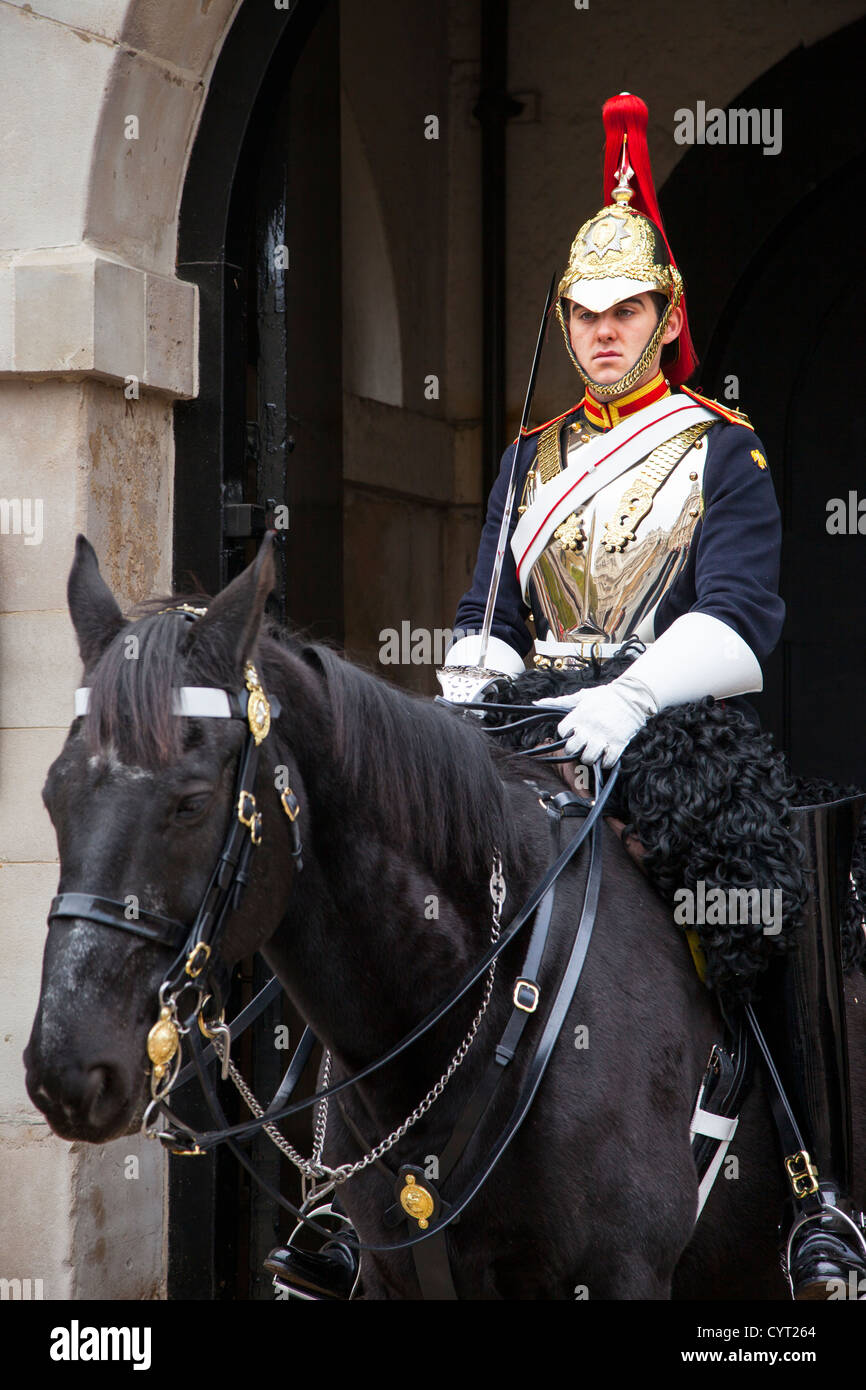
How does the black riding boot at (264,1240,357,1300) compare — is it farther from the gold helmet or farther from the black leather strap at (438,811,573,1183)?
the gold helmet

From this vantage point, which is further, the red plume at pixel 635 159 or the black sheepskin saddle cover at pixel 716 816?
the red plume at pixel 635 159

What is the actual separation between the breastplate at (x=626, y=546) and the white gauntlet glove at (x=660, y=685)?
0.88 ft

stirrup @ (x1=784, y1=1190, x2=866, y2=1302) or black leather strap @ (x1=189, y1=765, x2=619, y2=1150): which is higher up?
black leather strap @ (x1=189, y1=765, x2=619, y2=1150)

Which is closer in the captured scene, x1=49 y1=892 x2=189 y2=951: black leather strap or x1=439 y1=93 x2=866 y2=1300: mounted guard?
x1=49 y1=892 x2=189 y2=951: black leather strap

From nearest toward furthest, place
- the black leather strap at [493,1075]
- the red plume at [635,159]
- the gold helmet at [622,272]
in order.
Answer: the black leather strap at [493,1075], the gold helmet at [622,272], the red plume at [635,159]

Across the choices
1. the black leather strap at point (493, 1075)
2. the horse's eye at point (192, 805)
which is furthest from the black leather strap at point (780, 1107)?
the horse's eye at point (192, 805)

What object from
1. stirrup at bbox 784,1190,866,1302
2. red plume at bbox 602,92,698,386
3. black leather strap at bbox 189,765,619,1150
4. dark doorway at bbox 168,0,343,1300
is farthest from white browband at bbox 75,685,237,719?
dark doorway at bbox 168,0,343,1300

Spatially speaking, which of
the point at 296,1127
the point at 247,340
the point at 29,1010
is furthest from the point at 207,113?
the point at 296,1127

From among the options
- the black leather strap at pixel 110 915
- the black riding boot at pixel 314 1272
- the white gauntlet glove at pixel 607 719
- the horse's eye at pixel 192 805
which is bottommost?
the black riding boot at pixel 314 1272

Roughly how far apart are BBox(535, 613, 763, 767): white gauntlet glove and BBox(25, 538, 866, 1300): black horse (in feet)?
0.47

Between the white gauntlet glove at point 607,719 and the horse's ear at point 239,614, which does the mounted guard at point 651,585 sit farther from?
the horse's ear at point 239,614

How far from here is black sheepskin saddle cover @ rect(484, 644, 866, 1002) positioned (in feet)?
9.61

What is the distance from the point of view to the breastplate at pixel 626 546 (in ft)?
11.1

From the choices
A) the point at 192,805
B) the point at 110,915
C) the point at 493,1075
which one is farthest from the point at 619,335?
the point at 110,915
